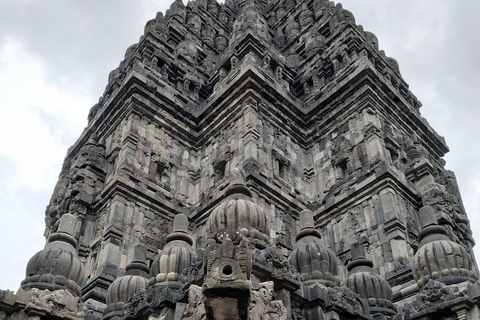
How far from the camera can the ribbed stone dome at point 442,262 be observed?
8930 mm

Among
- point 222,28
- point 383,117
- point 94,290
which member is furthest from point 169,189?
point 222,28

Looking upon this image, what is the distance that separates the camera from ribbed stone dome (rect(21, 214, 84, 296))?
9.09 metres

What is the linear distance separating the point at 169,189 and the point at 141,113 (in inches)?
155

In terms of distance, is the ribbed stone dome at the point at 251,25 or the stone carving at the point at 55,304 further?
the ribbed stone dome at the point at 251,25

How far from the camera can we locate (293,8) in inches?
1409

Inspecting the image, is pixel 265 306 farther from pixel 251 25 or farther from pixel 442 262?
pixel 251 25

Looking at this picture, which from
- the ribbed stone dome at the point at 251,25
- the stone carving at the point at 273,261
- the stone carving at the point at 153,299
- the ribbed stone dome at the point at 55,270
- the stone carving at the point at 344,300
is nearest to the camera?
the stone carving at the point at 273,261

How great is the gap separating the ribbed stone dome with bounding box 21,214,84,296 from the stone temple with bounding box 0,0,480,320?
0.11 ft

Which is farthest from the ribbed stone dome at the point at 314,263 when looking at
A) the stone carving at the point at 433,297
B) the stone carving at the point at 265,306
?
the stone carving at the point at 265,306

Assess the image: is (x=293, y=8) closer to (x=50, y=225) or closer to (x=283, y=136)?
(x=283, y=136)

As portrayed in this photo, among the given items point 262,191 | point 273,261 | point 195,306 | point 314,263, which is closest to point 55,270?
point 195,306

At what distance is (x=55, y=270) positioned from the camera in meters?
9.35

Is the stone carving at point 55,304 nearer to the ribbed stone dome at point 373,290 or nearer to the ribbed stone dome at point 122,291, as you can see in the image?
the ribbed stone dome at point 122,291

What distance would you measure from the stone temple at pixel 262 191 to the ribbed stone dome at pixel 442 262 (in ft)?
0.09
